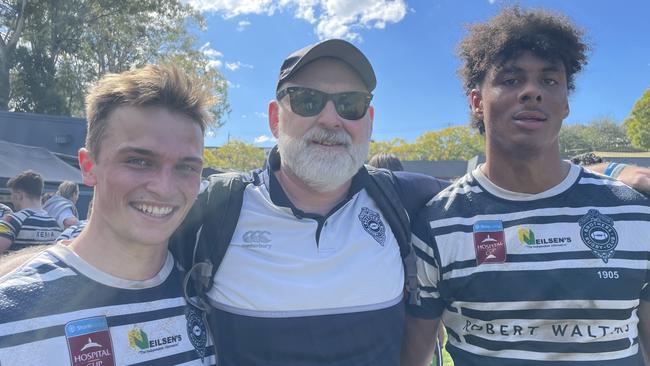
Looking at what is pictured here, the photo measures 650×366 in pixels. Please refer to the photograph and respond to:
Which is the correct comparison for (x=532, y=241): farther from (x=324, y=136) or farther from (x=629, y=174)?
(x=324, y=136)

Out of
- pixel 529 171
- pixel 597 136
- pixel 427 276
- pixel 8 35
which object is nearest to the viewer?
pixel 529 171

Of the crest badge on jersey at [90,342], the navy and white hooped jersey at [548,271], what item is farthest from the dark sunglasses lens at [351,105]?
the crest badge on jersey at [90,342]

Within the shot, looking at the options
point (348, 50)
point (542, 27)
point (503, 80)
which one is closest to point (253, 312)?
point (348, 50)

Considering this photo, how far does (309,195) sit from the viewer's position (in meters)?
2.30

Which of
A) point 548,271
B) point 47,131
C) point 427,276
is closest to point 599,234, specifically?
point 548,271

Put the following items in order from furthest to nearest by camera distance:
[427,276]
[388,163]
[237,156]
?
[237,156]
[388,163]
[427,276]

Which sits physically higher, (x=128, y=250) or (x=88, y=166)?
(x=88, y=166)

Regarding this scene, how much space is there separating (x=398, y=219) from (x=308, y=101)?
76cm

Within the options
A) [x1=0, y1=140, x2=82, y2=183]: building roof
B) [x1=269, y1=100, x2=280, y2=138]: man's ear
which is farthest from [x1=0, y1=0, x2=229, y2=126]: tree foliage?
[x1=269, y1=100, x2=280, y2=138]: man's ear

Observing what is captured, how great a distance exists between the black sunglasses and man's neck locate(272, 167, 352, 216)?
0.34 metres

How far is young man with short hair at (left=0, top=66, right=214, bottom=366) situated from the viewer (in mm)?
1479

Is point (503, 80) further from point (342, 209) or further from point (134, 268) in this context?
point (134, 268)

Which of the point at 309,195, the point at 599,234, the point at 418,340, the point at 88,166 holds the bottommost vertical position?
the point at 418,340

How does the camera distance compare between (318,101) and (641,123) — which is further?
(641,123)
